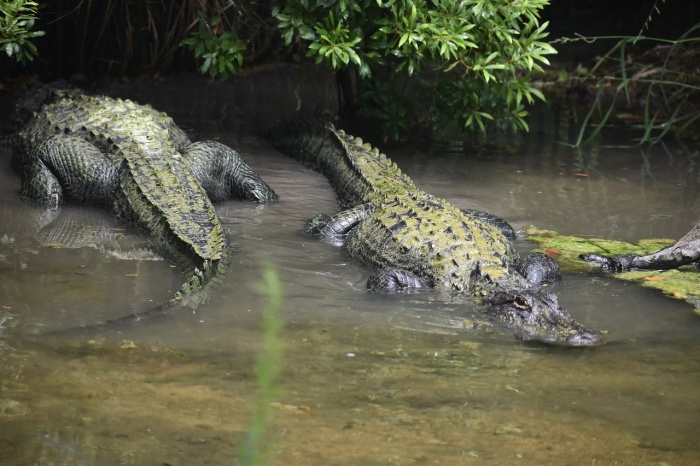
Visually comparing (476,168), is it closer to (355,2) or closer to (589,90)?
(355,2)

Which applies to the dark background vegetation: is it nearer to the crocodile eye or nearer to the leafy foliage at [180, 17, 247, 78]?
the leafy foliage at [180, 17, 247, 78]

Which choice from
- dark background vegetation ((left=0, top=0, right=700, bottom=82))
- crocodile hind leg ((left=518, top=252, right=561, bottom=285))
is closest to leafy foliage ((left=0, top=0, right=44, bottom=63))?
dark background vegetation ((left=0, top=0, right=700, bottom=82))

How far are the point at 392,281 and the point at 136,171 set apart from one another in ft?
7.74

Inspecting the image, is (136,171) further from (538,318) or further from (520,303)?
(538,318)

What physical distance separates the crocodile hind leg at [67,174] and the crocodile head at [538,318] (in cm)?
330

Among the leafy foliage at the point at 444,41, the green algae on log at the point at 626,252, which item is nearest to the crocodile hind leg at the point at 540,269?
the green algae on log at the point at 626,252

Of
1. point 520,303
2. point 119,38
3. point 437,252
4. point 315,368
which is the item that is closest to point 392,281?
point 437,252

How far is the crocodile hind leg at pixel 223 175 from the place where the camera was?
7180 millimetres

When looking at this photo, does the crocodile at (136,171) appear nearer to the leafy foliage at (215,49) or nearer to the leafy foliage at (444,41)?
the leafy foliage at (215,49)

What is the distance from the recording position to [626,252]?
6.11 metres

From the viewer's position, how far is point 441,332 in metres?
4.58

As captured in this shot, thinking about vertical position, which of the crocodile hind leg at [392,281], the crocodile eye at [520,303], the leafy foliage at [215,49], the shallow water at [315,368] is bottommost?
the shallow water at [315,368]

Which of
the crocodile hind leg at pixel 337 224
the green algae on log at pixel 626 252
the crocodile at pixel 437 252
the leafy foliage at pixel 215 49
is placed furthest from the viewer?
the leafy foliage at pixel 215 49

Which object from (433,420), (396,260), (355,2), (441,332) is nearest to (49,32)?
(355,2)
